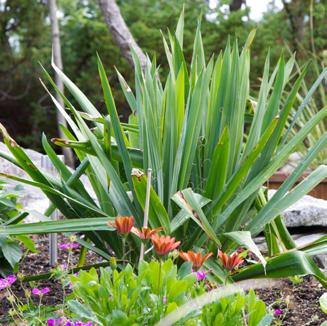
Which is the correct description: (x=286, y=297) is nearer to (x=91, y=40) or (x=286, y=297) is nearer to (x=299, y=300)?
(x=299, y=300)

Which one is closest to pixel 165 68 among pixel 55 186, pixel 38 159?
pixel 38 159

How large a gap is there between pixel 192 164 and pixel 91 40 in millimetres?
7511

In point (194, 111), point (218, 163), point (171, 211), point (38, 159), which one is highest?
point (194, 111)

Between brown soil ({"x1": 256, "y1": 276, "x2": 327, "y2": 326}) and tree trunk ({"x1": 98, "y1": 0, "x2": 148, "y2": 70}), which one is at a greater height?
tree trunk ({"x1": 98, "y1": 0, "x2": 148, "y2": 70})

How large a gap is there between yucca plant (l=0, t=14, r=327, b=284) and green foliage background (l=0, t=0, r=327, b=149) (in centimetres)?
644

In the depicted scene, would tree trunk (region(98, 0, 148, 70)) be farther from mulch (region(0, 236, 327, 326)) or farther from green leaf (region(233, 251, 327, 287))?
green leaf (region(233, 251, 327, 287))

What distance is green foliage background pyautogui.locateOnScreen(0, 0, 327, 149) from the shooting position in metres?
9.15

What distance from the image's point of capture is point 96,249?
95.4 inches

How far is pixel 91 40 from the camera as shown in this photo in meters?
9.65

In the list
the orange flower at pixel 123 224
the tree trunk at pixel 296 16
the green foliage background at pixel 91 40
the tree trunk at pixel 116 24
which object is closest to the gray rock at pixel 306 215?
the orange flower at pixel 123 224

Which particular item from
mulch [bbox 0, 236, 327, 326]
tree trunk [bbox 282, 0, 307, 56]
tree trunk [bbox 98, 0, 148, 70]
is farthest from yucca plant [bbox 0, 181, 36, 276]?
tree trunk [bbox 282, 0, 307, 56]

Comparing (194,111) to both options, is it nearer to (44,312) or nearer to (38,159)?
(44,312)

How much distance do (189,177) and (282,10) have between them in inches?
330

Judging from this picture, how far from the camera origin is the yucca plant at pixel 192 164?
225 centimetres
